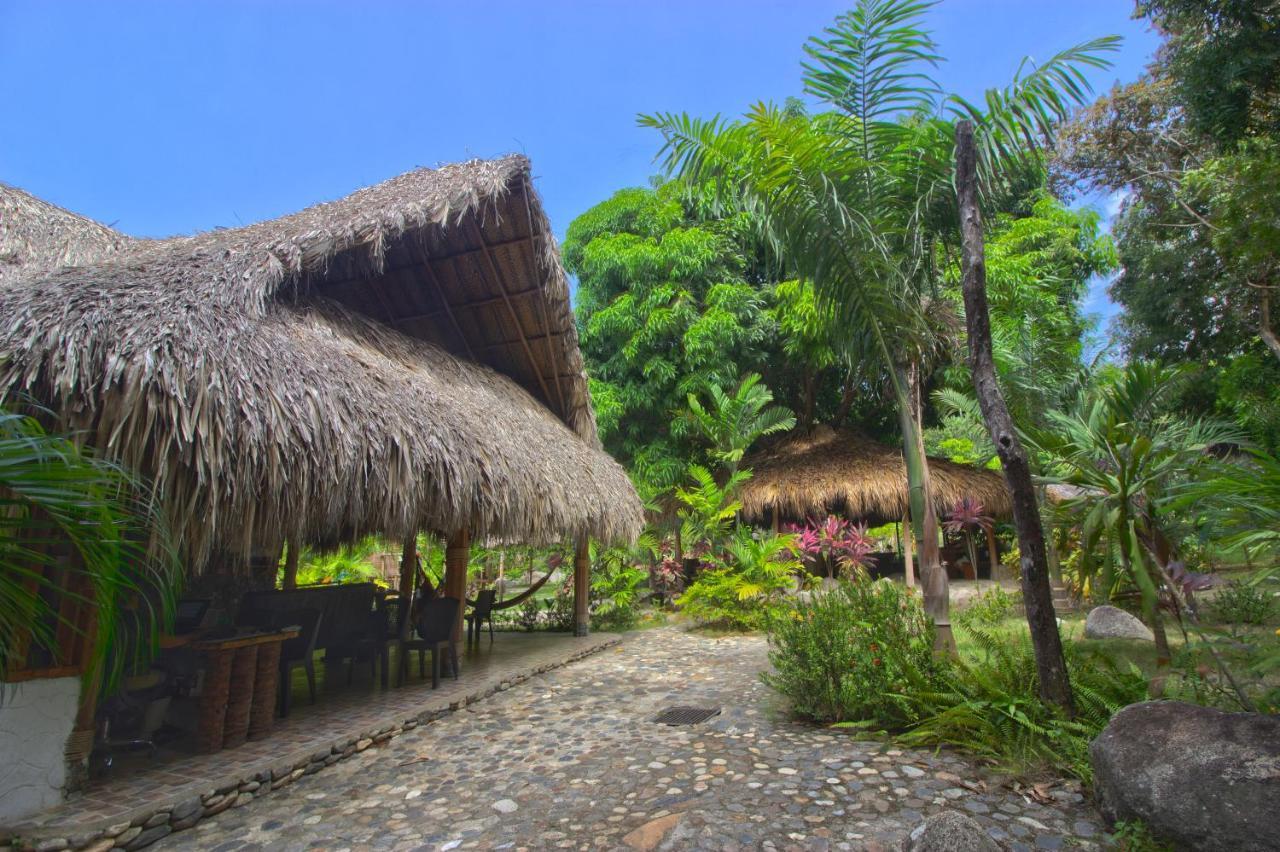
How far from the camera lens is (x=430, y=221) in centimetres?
621

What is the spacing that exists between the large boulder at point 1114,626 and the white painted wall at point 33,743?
8.46m

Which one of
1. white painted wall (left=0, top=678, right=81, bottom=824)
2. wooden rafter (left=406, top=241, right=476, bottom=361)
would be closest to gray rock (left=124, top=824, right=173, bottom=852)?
white painted wall (left=0, top=678, right=81, bottom=824)

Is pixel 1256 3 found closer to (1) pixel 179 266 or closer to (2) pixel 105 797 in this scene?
(1) pixel 179 266

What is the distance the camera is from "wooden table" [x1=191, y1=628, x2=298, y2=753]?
13.8ft

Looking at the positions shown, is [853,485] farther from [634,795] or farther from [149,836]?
[149,836]

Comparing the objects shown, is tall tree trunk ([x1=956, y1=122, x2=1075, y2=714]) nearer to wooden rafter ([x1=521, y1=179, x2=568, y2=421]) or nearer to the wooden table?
wooden rafter ([x1=521, y1=179, x2=568, y2=421])

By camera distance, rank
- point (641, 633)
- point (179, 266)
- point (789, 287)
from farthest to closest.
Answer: point (789, 287)
point (641, 633)
point (179, 266)

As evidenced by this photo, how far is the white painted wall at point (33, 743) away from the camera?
3193 millimetres

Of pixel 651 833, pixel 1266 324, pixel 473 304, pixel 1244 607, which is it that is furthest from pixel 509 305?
pixel 1266 324

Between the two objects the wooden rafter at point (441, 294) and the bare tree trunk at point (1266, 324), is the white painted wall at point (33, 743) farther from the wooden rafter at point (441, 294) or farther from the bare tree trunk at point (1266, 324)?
the bare tree trunk at point (1266, 324)

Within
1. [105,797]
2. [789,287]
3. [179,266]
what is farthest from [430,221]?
[789,287]

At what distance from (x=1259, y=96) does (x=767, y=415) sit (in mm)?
8173

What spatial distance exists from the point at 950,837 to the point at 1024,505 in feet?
6.79

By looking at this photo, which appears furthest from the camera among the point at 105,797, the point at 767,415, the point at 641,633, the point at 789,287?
the point at 789,287
